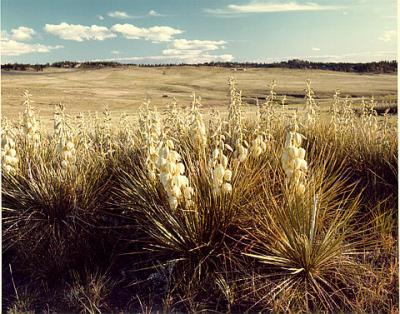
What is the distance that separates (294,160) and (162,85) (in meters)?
34.3

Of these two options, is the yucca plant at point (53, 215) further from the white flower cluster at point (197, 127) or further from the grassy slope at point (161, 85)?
the grassy slope at point (161, 85)

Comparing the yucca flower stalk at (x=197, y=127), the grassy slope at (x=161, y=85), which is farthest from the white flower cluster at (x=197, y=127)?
the grassy slope at (x=161, y=85)

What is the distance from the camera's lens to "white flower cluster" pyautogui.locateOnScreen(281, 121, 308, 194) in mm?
3205

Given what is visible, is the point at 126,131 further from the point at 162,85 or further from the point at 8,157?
the point at 162,85

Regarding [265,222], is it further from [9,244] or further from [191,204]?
[9,244]

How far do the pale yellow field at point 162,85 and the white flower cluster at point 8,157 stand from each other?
18594 mm

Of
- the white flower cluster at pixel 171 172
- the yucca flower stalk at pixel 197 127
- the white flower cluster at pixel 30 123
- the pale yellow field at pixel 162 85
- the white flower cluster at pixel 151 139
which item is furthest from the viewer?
the pale yellow field at pixel 162 85

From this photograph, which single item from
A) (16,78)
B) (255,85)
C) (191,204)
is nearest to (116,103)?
(255,85)

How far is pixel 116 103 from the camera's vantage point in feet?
83.4

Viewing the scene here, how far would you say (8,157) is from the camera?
427 centimetres

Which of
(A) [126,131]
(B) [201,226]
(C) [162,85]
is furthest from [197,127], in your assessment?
(C) [162,85]

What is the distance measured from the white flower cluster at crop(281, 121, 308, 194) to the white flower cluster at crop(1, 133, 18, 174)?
91.0 inches

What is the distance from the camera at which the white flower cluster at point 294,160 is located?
321cm

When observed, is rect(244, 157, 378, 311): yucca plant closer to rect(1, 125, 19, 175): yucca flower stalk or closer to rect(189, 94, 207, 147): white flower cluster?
rect(189, 94, 207, 147): white flower cluster
